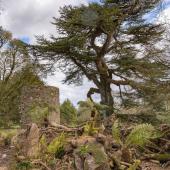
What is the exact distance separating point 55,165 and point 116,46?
77.0 ft

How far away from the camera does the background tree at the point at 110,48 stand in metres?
26.8

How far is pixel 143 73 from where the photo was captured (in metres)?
27.5

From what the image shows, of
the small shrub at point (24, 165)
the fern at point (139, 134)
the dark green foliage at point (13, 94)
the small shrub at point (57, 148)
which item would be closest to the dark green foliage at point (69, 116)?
the small shrub at point (57, 148)

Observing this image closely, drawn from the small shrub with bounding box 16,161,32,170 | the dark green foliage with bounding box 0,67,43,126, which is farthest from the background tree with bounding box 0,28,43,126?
the small shrub with bounding box 16,161,32,170

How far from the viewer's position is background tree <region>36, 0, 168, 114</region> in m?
26.8

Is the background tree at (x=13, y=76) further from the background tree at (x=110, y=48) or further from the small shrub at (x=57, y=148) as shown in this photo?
the small shrub at (x=57, y=148)

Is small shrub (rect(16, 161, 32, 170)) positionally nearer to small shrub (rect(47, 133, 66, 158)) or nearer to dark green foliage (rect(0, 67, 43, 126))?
small shrub (rect(47, 133, 66, 158))

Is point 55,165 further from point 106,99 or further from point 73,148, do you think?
point 106,99

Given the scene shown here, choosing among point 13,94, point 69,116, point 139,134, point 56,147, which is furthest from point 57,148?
point 13,94

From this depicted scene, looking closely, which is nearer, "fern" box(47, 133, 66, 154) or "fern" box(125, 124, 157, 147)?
"fern" box(125, 124, 157, 147)

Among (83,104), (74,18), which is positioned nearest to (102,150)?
(83,104)

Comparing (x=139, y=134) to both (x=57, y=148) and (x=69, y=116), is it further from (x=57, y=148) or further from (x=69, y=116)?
(x=69, y=116)

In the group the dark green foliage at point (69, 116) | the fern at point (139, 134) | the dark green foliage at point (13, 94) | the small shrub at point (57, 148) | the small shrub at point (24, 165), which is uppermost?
the dark green foliage at point (13, 94)

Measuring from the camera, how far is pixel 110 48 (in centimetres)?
2900
